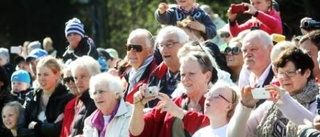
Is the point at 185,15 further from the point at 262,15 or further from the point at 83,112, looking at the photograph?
the point at 83,112

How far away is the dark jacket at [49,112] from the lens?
11.5m

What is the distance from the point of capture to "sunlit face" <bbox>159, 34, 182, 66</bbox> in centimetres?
1020

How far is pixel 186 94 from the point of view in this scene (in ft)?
30.1

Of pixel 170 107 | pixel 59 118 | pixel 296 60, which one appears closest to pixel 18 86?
pixel 59 118

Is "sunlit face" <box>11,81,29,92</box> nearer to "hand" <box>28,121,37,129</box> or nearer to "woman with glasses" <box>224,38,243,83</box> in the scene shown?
"hand" <box>28,121,37,129</box>

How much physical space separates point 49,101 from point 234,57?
1975 millimetres

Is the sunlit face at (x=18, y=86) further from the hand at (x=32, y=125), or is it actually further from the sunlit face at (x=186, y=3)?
the sunlit face at (x=186, y=3)

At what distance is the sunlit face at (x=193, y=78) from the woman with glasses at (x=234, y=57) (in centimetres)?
188

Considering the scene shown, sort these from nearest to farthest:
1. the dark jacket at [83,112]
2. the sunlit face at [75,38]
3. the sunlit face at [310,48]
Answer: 1. the sunlit face at [310,48]
2. the dark jacket at [83,112]
3. the sunlit face at [75,38]

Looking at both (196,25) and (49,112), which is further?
(49,112)

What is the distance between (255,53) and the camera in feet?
31.2

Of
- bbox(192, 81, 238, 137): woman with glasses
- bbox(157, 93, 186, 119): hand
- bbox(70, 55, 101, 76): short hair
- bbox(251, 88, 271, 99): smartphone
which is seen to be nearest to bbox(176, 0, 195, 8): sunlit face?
bbox(70, 55, 101, 76): short hair

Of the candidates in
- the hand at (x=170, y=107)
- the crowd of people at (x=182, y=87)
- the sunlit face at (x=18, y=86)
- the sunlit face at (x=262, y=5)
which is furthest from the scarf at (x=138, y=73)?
the sunlit face at (x=18, y=86)

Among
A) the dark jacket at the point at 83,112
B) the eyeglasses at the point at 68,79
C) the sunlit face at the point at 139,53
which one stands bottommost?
the dark jacket at the point at 83,112
